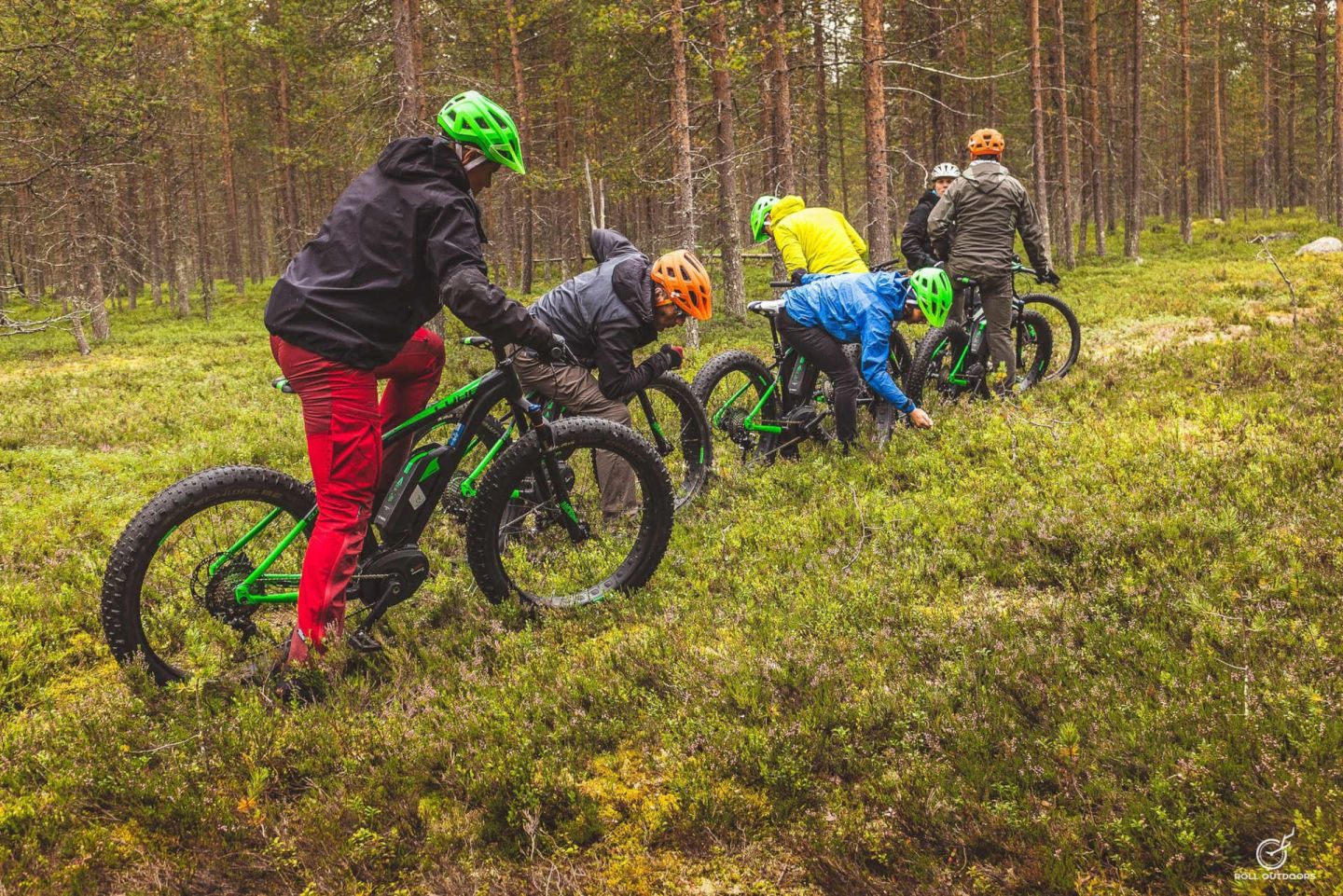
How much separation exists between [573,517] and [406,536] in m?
1.03

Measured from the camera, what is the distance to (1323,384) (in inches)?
Answer: 293

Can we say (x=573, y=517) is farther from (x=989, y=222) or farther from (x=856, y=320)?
(x=989, y=222)

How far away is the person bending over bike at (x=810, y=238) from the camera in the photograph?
29.7 feet

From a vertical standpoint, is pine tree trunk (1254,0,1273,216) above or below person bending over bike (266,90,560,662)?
above

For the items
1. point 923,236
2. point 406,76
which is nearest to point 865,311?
point 923,236

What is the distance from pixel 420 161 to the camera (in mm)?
3910

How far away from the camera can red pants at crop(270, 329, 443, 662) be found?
3.96m

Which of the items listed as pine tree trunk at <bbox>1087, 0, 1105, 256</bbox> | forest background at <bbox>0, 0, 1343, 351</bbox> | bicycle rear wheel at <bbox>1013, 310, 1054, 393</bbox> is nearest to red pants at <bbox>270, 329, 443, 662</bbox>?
bicycle rear wheel at <bbox>1013, 310, 1054, 393</bbox>

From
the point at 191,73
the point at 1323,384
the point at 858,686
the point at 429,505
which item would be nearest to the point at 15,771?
the point at 429,505

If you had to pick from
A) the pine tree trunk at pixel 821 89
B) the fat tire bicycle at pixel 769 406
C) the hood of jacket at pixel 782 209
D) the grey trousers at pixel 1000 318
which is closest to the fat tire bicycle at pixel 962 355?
the grey trousers at pixel 1000 318

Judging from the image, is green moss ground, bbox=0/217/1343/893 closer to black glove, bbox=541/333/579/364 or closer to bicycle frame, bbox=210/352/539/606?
bicycle frame, bbox=210/352/539/606

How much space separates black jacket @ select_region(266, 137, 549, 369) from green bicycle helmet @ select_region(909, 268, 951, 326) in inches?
167

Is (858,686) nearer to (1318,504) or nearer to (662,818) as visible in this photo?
A: (662,818)

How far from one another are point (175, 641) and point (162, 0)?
13.8 m
